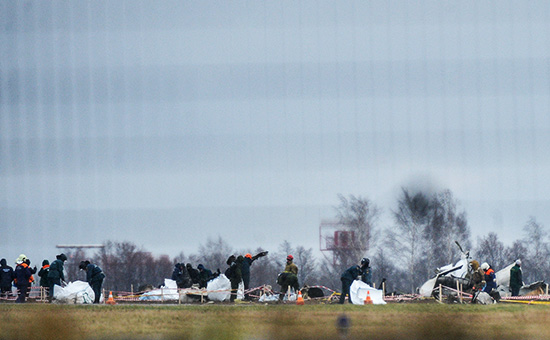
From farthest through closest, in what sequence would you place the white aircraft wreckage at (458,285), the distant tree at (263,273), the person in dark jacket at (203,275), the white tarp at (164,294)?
the distant tree at (263,273)
the person in dark jacket at (203,275)
the white tarp at (164,294)
the white aircraft wreckage at (458,285)

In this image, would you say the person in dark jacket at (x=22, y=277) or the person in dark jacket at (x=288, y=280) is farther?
the person in dark jacket at (x=22, y=277)

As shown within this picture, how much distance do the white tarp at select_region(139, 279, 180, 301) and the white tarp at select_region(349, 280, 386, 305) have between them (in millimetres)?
5918

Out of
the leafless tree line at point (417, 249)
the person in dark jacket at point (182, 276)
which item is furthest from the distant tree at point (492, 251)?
the person in dark jacket at point (182, 276)

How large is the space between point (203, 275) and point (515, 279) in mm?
10188

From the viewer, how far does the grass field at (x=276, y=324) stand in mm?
12094

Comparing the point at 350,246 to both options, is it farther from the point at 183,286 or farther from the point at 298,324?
the point at 298,324

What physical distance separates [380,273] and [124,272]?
2325 centimetres

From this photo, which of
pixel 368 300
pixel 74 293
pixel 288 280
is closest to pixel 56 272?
pixel 74 293

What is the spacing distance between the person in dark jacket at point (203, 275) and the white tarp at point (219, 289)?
0.50m

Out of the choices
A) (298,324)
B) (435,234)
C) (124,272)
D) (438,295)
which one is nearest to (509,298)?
(438,295)

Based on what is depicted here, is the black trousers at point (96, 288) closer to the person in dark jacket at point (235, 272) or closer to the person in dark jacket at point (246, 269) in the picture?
the person in dark jacket at point (235, 272)

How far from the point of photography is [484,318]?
59.6 feet

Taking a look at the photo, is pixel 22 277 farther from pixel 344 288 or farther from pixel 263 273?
pixel 263 273

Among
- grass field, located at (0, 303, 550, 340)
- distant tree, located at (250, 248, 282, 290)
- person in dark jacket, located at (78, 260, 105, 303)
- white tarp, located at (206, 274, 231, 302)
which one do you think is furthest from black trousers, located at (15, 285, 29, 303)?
distant tree, located at (250, 248, 282, 290)
